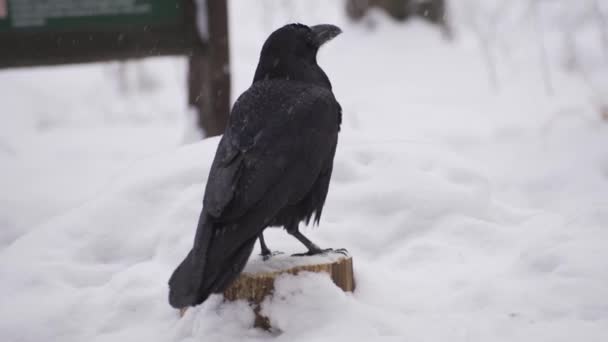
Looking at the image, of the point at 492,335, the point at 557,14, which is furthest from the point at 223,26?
the point at 557,14

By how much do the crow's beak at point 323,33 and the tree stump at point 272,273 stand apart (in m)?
0.97

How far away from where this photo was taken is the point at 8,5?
421 centimetres

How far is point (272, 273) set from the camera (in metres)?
2.19

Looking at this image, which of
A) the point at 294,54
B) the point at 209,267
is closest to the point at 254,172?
the point at 209,267

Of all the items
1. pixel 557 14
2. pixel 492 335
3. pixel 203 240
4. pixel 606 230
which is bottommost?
pixel 492 335

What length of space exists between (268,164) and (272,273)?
406 millimetres

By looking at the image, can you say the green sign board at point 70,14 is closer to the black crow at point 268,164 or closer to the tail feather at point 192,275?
the black crow at point 268,164

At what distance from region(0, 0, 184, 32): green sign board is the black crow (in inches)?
79.1

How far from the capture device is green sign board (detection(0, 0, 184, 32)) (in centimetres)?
421

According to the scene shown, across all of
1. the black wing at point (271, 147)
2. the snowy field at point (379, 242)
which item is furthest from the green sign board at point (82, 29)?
the black wing at point (271, 147)

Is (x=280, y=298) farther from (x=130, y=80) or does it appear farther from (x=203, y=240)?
(x=130, y=80)

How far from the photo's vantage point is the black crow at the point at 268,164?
1.94 meters

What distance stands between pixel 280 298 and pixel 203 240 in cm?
40

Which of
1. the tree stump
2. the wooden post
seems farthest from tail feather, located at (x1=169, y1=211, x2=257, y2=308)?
the wooden post
